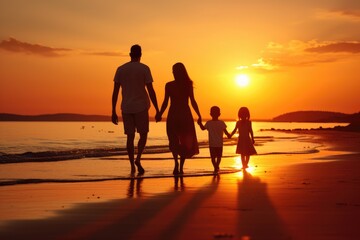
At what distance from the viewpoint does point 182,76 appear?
11.5 meters

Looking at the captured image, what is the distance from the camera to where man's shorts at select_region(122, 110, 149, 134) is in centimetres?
1132

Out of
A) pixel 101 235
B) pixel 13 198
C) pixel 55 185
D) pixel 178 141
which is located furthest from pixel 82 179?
pixel 101 235

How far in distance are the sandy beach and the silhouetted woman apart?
1824mm

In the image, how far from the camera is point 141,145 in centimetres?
1163

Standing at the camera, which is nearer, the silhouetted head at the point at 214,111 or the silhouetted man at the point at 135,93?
the silhouetted man at the point at 135,93

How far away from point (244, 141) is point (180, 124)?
3640 millimetres

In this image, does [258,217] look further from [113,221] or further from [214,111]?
[214,111]

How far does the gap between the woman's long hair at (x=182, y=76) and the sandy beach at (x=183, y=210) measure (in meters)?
2.55

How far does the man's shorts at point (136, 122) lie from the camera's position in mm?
11320

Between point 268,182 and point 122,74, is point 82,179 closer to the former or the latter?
point 122,74

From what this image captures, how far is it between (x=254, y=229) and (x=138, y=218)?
126cm

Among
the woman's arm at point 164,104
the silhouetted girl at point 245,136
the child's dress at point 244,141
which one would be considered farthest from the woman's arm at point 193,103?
the child's dress at point 244,141

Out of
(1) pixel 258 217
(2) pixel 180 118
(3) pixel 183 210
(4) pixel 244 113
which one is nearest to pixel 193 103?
(2) pixel 180 118

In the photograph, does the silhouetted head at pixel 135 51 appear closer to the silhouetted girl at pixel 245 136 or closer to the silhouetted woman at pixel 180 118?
the silhouetted woman at pixel 180 118
